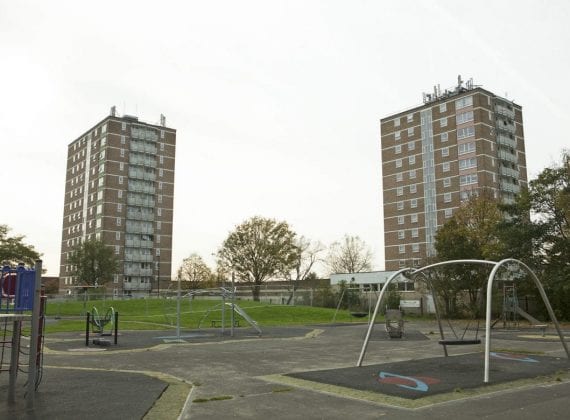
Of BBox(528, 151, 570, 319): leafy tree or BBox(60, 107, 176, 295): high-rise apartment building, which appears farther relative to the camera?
BBox(60, 107, 176, 295): high-rise apartment building

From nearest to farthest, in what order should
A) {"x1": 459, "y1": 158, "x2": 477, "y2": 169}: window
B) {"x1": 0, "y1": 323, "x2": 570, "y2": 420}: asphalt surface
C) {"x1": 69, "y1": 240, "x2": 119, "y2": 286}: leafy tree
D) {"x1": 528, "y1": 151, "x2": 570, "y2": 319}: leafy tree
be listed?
1. {"x1": 0, "y1": 323, "x2": 570, "y2": 420}: asphalt surface
2. {"x1": 528, "y1": 151, "x2": 570, "y2": 319}: leafy tree
3. {"x1": 69, "y1": 240, "x2": 119, "y2": 286}: leafy tree
4. {"x1": 459, "y1": 158, "x2": 477, "y2": 169}: window

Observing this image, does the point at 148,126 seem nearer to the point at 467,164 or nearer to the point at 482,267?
the point at 467,164

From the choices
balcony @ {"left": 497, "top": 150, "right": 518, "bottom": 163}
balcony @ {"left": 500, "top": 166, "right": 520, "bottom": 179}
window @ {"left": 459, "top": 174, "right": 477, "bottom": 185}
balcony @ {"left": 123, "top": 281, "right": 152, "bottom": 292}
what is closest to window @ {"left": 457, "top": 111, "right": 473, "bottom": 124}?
balcony @ {"left": 497, "top": 150, "right": 518, "bottom": 163}

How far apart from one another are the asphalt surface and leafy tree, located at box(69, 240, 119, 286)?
192 feet

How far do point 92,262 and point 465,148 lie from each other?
2313 inches

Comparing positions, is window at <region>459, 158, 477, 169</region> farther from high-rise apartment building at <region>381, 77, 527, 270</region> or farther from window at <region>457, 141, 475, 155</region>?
window at <region>457, 141, 475, 155</region>

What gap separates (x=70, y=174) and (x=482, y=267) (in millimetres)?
92961

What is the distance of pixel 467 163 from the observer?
8319 centimetres

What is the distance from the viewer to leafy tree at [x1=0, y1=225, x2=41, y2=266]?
6225 cm

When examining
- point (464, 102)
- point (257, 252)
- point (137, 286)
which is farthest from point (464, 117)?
point (137, 286)

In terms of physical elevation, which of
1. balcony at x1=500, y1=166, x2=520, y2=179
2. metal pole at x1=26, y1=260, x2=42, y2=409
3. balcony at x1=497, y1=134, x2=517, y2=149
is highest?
balcony at x1=497, y1=134, x2=517, y2=149

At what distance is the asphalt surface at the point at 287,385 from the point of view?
26.2 ft

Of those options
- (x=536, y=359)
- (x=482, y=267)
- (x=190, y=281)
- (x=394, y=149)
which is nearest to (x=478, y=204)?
(x=482, y=267)

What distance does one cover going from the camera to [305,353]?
17.1 m
